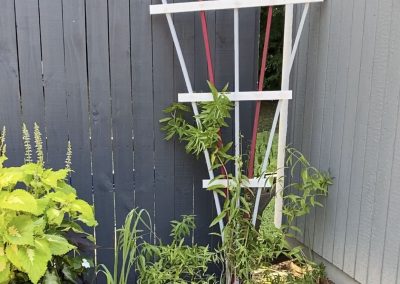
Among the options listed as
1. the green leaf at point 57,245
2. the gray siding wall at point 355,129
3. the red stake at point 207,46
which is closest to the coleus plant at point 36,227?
the green leaf at point 57,245

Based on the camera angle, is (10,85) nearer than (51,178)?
No

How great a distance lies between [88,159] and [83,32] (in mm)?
705

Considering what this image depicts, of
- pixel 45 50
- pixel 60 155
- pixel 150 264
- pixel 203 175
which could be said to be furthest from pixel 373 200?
pixel 45 50

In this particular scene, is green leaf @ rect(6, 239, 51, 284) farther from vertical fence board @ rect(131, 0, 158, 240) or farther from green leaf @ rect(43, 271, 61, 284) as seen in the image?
vertical fence board @ rect(131, 0, 158, 240)

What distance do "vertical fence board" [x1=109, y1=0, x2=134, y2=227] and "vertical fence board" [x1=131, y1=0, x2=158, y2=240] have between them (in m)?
0.03

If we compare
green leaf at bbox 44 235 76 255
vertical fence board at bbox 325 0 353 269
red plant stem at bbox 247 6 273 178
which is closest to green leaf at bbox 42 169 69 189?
green leaf at bbox 44 235 76 255

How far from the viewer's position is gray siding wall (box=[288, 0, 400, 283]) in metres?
1.94

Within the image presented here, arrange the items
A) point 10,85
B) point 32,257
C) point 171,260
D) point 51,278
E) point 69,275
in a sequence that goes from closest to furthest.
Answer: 1. point 32,257
2. point 51,278
3. point 69,275
4. point 171,260
5. point 10,85

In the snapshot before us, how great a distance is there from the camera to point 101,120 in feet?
7.79

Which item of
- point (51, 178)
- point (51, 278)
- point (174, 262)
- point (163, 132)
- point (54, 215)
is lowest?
point (174, 262)

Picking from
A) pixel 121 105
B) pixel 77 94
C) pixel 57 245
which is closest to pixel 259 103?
pixel 121 105

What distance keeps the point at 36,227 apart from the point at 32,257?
13 cm

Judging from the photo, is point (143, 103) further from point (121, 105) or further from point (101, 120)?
point (101, 120)

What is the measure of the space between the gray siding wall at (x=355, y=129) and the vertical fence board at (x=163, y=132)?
90 centimetres
